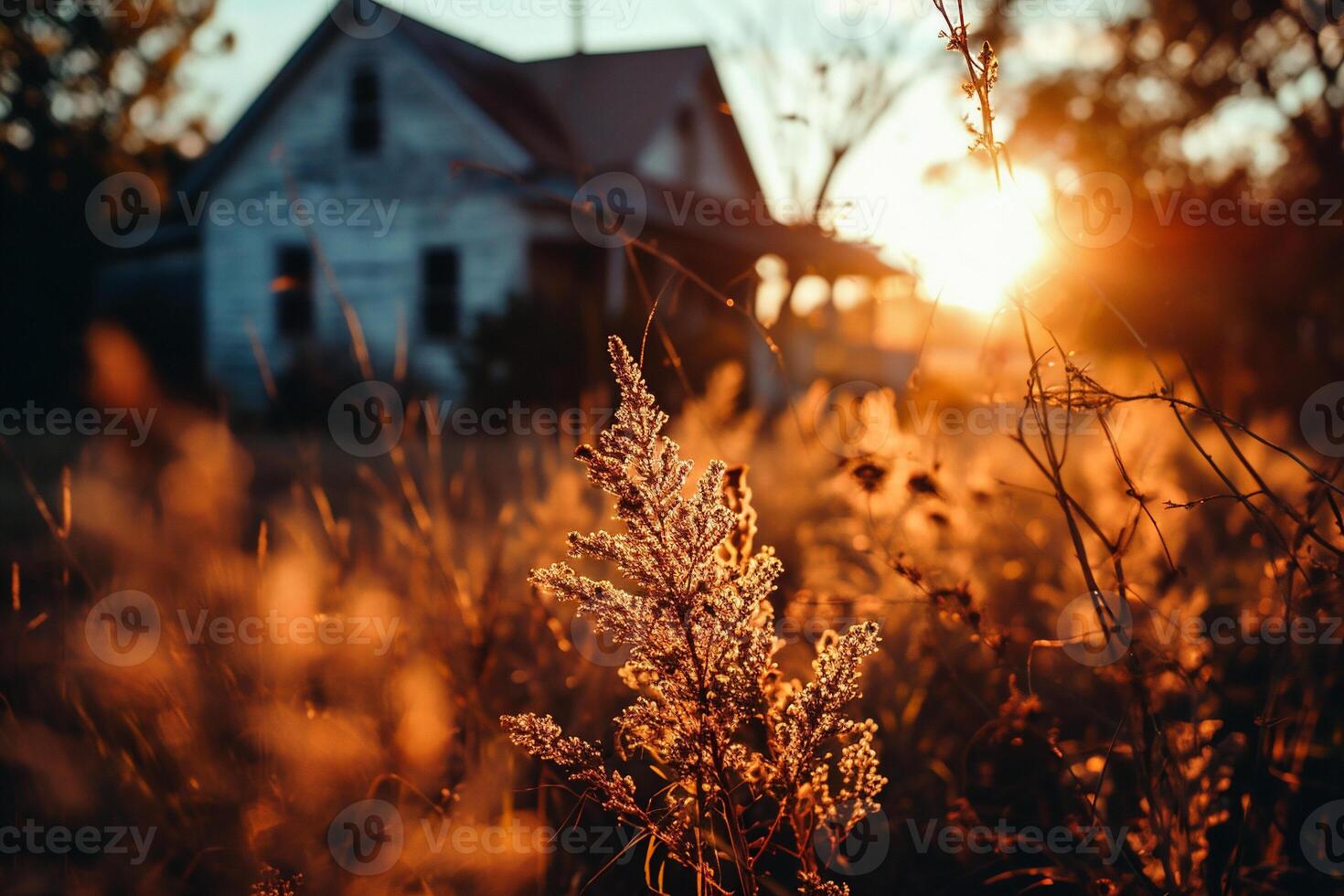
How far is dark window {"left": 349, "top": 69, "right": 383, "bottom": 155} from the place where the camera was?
699 inches

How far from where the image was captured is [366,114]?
17859 mm

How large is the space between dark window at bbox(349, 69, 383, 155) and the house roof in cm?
95

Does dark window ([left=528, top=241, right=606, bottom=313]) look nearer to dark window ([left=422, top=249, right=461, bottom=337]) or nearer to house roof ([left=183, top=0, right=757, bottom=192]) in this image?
dark window ([left=422, top=249, right=461, bottom=337])

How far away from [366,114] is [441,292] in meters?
3.50

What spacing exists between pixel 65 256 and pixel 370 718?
23.4 metres

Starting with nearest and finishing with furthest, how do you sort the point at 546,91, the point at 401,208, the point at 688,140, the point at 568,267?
the point at 401,208
the point at 568,267
the point at 546,91
the point at 688,140

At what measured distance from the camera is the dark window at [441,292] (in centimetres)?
1809

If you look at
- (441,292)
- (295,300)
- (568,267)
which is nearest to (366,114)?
(441,292)

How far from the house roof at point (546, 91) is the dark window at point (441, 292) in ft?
8.73

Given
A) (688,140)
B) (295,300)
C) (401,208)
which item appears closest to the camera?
(401,208)

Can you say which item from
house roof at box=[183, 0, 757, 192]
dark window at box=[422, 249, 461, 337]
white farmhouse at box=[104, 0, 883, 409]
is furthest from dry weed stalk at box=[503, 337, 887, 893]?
dark window at box=[422, 249, 461, 337]

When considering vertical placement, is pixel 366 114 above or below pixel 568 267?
above

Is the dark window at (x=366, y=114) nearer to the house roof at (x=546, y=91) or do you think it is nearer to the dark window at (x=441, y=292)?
the house roof at (x=546, y=91)

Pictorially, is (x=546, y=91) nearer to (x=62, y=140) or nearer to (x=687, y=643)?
(x=62, y=140)
